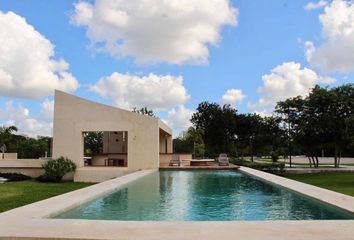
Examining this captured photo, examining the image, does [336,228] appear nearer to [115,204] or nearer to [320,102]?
[115,204]

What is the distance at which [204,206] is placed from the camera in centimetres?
945

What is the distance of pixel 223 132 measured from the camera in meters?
56.9

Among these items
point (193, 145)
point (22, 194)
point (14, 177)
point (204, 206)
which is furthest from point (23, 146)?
point (204, 206)

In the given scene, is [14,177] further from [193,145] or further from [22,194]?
[193,145]

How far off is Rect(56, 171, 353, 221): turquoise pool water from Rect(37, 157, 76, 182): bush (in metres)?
9.57

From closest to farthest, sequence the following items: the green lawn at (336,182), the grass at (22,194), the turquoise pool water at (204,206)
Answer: the turquoise pool water at (204,206) → the grass at (22,194) → the green lawn at (336,182)

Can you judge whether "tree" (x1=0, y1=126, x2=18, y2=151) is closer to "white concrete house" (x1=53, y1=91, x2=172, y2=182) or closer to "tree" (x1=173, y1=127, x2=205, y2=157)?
"tree" (x1=173, y1=127, x2=205, y2=157)

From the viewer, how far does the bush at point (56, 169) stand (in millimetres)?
20953

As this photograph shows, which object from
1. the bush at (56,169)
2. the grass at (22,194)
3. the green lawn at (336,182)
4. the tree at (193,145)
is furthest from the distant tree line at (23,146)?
the grass at (22,194)

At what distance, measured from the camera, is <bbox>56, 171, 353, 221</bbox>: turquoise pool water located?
7953 millimetres

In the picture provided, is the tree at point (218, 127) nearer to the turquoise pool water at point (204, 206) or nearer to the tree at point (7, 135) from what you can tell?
the tree at point (7, 135)

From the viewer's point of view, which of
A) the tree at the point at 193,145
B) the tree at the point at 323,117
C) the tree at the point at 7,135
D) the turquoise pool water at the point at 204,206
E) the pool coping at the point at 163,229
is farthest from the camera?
the tree at the point at 7,135

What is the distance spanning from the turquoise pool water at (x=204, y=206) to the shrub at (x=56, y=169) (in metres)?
9.57

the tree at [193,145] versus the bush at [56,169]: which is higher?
the tree at [193,145]
